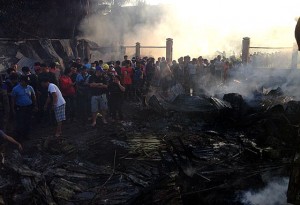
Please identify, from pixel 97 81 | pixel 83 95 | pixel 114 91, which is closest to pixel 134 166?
pixel 97 81

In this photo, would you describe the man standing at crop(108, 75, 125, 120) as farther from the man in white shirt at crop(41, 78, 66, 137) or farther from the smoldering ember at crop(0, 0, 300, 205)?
the man in white shirt at crop(41, 78, 66, 137)

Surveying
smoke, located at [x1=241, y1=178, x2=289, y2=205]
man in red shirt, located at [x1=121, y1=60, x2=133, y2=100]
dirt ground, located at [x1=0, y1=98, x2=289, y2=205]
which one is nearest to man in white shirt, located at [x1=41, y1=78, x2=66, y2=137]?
dirt ground, located at [x1=0, y1=98, x2=289, y2=205]

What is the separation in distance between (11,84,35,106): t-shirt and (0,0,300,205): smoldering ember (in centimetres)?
4

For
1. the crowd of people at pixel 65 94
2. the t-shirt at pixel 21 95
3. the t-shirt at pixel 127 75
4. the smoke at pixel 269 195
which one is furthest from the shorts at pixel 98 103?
the smoke at pixel 269 195

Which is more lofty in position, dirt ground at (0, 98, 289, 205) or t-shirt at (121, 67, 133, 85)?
t-shirt at (121, 67, 133, 85)

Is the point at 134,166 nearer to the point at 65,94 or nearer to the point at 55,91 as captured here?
the point at 55,91

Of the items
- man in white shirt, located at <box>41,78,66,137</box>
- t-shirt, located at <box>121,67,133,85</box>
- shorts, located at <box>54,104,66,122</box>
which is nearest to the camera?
man in white shirt, located at <box>41,78,66,137</box>

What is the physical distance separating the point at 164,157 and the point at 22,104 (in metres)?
3.92

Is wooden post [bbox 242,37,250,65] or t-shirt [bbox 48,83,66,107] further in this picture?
wooden post [bbox 242,37,250,65]

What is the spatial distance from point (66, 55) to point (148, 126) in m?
11.1

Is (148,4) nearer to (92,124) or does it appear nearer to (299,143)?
(92,124)

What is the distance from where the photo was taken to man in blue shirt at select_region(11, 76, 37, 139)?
8.68 metres

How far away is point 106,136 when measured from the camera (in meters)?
9.34

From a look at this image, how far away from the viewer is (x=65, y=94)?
10398mm
